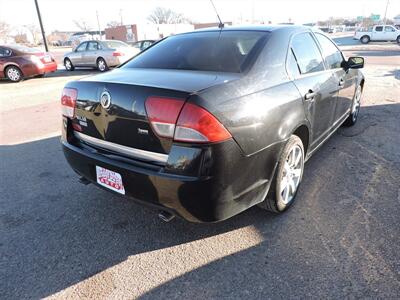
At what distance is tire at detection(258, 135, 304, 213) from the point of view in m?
2.67

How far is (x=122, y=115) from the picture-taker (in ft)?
7.51

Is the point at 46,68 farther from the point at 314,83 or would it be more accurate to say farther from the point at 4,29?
the point at 4,29

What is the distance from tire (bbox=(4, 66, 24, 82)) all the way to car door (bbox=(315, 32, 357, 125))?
11.7 m

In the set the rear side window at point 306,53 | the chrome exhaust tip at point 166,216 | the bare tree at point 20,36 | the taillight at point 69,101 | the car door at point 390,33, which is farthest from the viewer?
the bare tree at point 20,36

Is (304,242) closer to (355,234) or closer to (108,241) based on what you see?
(355,234)

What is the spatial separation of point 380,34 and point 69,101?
40.2 meters

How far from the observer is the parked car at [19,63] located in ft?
39.9

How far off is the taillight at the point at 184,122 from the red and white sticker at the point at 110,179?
0.54 m

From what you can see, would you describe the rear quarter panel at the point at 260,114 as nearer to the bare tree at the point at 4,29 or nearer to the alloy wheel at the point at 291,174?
the alloy wheel at the point at 291,174

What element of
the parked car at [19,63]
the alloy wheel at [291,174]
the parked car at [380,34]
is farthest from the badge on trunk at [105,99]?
the parked car at [380,34]

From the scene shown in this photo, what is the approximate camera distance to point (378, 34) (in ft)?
116

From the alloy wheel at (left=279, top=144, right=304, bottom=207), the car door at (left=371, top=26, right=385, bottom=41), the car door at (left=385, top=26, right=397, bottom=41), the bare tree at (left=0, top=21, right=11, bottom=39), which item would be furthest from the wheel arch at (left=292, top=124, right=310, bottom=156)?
the bare tree at (left=0, top=21, right=11, bottom=39)

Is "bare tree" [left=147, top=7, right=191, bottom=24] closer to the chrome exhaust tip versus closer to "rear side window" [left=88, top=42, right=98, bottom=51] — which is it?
"rear side window" [left=88, top=42, right=98, bottom=51]

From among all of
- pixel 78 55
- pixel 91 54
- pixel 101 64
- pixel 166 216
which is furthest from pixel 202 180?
pixel 78 55
